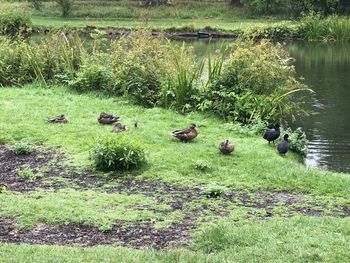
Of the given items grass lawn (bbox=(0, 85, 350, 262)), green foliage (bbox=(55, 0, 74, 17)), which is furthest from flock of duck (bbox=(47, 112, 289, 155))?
green foliage (bbox=(55, 0, 74, 17))

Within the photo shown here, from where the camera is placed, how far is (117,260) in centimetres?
598

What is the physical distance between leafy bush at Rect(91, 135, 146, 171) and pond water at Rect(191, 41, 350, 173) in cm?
413

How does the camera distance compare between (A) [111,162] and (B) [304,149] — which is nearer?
(A) [111,162]

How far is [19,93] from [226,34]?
26866 mm

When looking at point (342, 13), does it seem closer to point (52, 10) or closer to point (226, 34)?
point (226, 34)

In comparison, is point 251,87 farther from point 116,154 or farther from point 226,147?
point 116,154

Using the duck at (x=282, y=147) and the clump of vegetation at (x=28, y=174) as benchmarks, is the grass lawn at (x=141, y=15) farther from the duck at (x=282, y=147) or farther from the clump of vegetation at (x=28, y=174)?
the clump of vegetation at (x=28, y=174)

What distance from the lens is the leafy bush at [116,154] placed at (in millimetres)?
9805

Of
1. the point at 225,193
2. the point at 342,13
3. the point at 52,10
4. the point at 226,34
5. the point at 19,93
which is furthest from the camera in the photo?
the point at 52,10

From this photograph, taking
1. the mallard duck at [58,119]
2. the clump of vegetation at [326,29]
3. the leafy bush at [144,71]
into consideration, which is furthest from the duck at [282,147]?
the clump of vegetation at [326,29]

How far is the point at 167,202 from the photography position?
8.46 meters

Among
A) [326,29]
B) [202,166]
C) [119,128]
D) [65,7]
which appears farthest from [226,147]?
[65,7]

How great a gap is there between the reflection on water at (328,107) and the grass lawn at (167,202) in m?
1.54

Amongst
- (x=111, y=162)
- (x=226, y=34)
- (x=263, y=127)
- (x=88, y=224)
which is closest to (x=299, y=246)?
(x=88, y=224)
